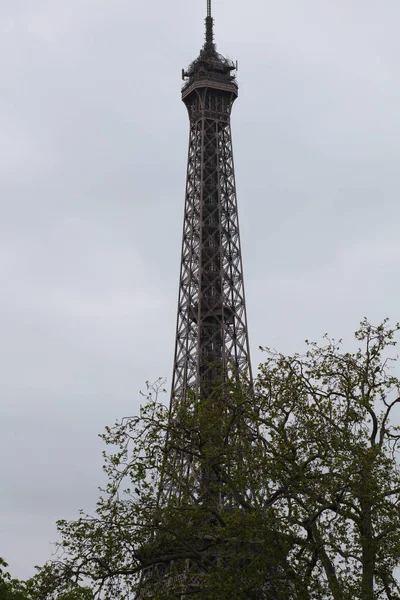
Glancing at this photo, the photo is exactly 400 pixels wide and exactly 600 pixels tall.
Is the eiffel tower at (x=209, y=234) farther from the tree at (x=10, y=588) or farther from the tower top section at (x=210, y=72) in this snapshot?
the tree at (x=10, y=588)

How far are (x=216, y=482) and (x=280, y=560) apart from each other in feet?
11.2

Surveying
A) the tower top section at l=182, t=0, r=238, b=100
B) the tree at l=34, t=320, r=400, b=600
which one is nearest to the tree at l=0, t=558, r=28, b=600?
the tree at l=34, t=320, r=400, b=600

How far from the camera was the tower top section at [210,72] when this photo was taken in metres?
74.3

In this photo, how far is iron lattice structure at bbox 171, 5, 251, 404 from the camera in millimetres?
67625

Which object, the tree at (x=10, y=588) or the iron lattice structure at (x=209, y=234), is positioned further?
→ the iron lattice structure at (x=209, y=234)

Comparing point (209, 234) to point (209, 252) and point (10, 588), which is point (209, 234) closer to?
point (209, 252)

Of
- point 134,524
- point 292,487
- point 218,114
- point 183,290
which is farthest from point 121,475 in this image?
point 218,114

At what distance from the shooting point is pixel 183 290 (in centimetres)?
7100

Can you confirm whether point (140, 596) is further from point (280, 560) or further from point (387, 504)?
point (387, 504)

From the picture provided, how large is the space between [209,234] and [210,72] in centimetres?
1369

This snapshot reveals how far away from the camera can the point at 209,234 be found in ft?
236

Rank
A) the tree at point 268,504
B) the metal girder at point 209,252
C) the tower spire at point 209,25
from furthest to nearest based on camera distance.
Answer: the tower spire at point 209,25
the metal girder at point 209,252
the tree at point 268,504

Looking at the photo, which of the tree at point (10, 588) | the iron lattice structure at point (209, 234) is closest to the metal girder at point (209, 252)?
the iron lattice structure at point (209, 234)

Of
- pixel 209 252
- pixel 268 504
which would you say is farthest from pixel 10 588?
pixel 209 252
